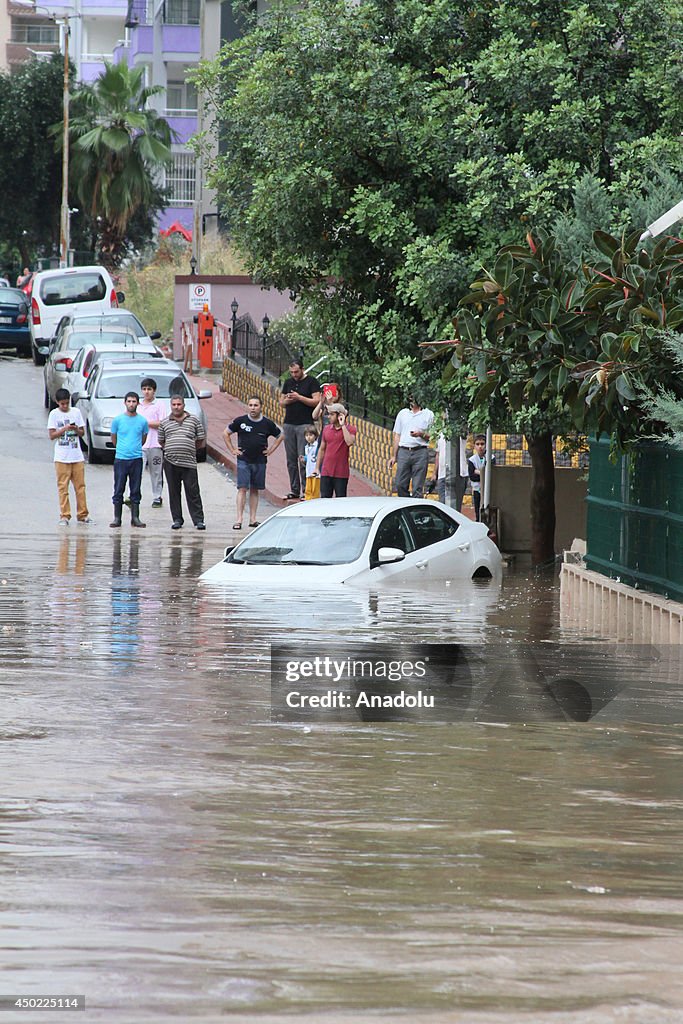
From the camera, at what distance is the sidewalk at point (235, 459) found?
24.7 meters

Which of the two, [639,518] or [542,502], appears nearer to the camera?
[639,518]

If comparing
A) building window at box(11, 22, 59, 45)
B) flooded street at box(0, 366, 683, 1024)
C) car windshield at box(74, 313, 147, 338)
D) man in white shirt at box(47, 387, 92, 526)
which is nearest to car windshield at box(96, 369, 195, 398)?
man in white shirt at box(47, 387, 92, 526)

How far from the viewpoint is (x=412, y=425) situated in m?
21.0

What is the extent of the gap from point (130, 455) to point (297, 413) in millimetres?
3024

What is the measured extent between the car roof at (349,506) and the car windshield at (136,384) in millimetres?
A: 12710

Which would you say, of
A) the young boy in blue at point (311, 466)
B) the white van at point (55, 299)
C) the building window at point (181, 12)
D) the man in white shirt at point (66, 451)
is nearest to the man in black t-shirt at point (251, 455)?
the young boy in blue at point (311, 466)

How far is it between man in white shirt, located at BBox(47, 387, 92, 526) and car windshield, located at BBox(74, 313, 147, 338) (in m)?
13.8

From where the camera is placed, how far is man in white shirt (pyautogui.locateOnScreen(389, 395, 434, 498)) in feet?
68.6

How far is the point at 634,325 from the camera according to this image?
11.1m

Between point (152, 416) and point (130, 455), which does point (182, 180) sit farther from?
point (130, 455)

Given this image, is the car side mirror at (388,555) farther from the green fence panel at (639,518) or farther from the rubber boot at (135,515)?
the rubber boot at (135,515)

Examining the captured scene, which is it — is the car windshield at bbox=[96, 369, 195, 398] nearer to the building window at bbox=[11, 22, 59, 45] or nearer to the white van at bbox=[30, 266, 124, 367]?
the white van at bbox=[30, 266, 124, 367]

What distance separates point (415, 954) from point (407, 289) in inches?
506

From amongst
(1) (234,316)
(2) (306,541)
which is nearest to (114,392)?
(1) (234,316)
